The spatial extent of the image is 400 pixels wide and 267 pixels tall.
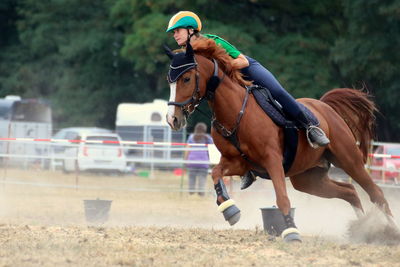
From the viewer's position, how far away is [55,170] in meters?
27.3

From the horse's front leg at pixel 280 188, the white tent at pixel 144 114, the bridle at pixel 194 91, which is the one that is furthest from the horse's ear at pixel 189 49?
the white tent at pixel 144 114

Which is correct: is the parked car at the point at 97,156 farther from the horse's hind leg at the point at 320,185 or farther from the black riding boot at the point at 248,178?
the black riding boot at the point at 248,178

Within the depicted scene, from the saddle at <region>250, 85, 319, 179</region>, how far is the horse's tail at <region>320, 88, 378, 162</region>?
1407mm

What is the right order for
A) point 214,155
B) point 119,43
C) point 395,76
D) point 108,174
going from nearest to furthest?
point 214,155 < point 108,174 < point 395,76 < point 119,43

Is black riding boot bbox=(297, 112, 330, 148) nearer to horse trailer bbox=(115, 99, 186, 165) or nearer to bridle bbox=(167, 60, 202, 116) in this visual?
bridle bbox=(167, 60, 202, 116)

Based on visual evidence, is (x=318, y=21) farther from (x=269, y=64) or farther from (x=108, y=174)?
(x=108, y=174)

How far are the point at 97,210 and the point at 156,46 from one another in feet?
71.0

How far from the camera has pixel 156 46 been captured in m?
33.9

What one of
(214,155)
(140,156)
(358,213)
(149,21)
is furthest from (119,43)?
(358,213)

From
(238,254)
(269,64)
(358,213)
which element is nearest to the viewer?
(238,254)

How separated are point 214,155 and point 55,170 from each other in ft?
47.0

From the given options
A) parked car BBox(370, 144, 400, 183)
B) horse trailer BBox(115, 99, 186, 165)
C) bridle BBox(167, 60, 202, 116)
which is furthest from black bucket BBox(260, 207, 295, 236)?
horse trailer BBox(115, 99, 186, 165)

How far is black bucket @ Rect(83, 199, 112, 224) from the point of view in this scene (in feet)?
41.9

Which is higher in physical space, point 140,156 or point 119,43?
point 119,43
